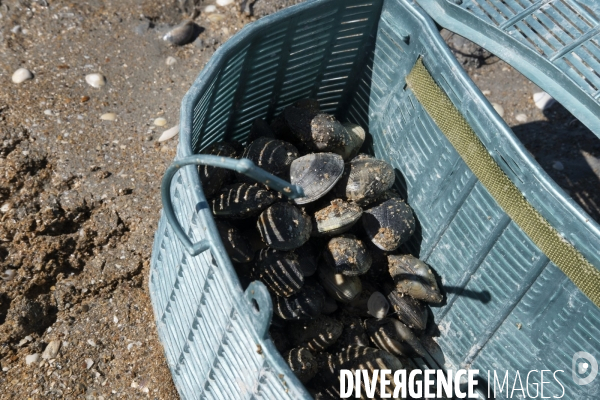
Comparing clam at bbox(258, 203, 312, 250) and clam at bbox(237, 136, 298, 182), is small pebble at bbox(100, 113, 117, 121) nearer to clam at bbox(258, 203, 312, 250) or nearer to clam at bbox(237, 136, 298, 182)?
clam at bbox(237, 136, 298, 182)

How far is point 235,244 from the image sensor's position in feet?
7.48

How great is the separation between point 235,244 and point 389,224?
0.65 meters

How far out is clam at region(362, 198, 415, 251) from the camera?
251 centimetres

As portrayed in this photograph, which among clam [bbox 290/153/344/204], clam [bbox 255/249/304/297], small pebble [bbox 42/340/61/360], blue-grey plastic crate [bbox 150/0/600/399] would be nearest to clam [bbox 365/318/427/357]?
blue-grey plastic crate [bbox 150/0/600/399]

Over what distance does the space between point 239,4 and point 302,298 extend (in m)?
2.00

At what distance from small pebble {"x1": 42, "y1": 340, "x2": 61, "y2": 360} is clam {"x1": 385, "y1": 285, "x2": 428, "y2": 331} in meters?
1.37

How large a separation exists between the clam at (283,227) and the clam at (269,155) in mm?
188

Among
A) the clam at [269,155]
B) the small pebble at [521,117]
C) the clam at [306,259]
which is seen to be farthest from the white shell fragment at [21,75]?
the small pebble at [521,117]

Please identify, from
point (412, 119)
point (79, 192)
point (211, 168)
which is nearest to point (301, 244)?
point (211, 168)

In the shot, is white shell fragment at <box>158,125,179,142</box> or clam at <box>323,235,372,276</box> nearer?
clam at <box>323,235,372,276</box>

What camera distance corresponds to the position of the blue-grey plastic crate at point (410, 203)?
1789mm

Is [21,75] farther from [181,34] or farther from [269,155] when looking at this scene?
[269,155]

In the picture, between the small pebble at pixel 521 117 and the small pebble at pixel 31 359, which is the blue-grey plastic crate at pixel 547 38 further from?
the small pebble at pixel 31 359

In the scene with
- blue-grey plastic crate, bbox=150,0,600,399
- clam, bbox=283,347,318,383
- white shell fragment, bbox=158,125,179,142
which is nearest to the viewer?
blue-grey plastic crate, bbox=150,0,600,399
